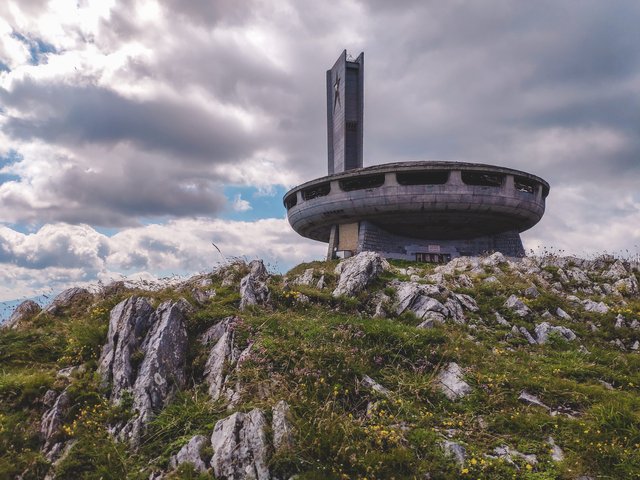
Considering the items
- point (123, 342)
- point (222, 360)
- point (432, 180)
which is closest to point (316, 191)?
point (432, 180)

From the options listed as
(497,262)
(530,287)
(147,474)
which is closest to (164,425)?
(147,474)

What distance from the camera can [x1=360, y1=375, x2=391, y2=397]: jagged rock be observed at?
911cm

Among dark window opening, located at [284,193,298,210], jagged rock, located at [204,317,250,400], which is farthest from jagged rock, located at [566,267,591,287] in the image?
dark window opening, located at [284,193,298,210]

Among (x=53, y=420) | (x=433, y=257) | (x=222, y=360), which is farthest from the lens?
(x=433, y=257)

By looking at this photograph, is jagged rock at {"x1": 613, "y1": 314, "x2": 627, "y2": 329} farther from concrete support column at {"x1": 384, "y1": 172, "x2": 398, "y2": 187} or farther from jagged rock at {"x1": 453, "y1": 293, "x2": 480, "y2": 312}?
concrete support column at {"x1": 384, "y1": 172, "x2": 398, "y2": 187}

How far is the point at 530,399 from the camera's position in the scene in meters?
9.22

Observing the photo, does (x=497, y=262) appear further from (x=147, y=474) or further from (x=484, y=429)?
(x=147, y=474)

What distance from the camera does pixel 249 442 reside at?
7.34 meters

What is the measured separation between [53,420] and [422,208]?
32586 mm

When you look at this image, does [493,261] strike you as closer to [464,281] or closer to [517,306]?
[464,281]

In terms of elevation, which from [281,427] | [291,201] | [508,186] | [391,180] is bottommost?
[281,427]

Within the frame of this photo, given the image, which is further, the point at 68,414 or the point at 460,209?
the point at 460,209

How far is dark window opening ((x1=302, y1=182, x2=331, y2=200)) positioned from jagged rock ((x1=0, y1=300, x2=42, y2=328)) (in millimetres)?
28901

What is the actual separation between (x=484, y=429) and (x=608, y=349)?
7654 mm
